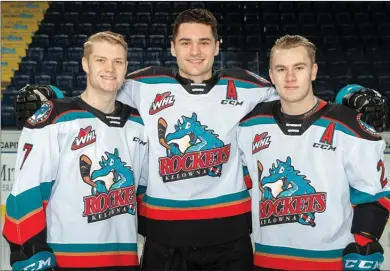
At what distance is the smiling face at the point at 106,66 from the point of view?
2096mm

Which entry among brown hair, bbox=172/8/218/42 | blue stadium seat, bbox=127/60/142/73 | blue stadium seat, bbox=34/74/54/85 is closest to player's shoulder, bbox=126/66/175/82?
brown hair, bbox=172/8/218/42

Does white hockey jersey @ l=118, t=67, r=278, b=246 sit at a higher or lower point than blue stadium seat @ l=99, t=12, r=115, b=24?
lower

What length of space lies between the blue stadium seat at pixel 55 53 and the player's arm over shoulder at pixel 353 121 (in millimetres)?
4421

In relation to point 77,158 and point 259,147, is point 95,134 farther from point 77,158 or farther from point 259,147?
point 259,147

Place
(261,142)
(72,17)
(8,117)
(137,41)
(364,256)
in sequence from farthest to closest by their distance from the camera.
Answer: (72,17)
(137,41)
(8,117)
(261,142)
(364,256)

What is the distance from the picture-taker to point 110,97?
2160 millimetres

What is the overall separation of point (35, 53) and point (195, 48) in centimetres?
476

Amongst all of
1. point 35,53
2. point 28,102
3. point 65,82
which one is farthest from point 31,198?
point 35,53

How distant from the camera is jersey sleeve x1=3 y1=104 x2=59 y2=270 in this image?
197cm

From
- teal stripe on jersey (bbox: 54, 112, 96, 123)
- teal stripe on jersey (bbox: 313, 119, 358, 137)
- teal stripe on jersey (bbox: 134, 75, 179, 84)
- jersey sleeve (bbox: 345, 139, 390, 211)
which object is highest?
teal stripe on jersey (bbox: 134, 75, 179, 84)

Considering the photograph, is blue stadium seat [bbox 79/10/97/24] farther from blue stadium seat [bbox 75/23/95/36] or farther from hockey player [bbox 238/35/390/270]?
hockey player [bbox 238/35/390/270]

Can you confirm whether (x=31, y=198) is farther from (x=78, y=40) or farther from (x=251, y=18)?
(x=251, y=18)

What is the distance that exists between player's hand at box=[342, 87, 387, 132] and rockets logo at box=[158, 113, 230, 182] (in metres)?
0.57

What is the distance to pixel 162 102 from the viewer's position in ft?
7.36
